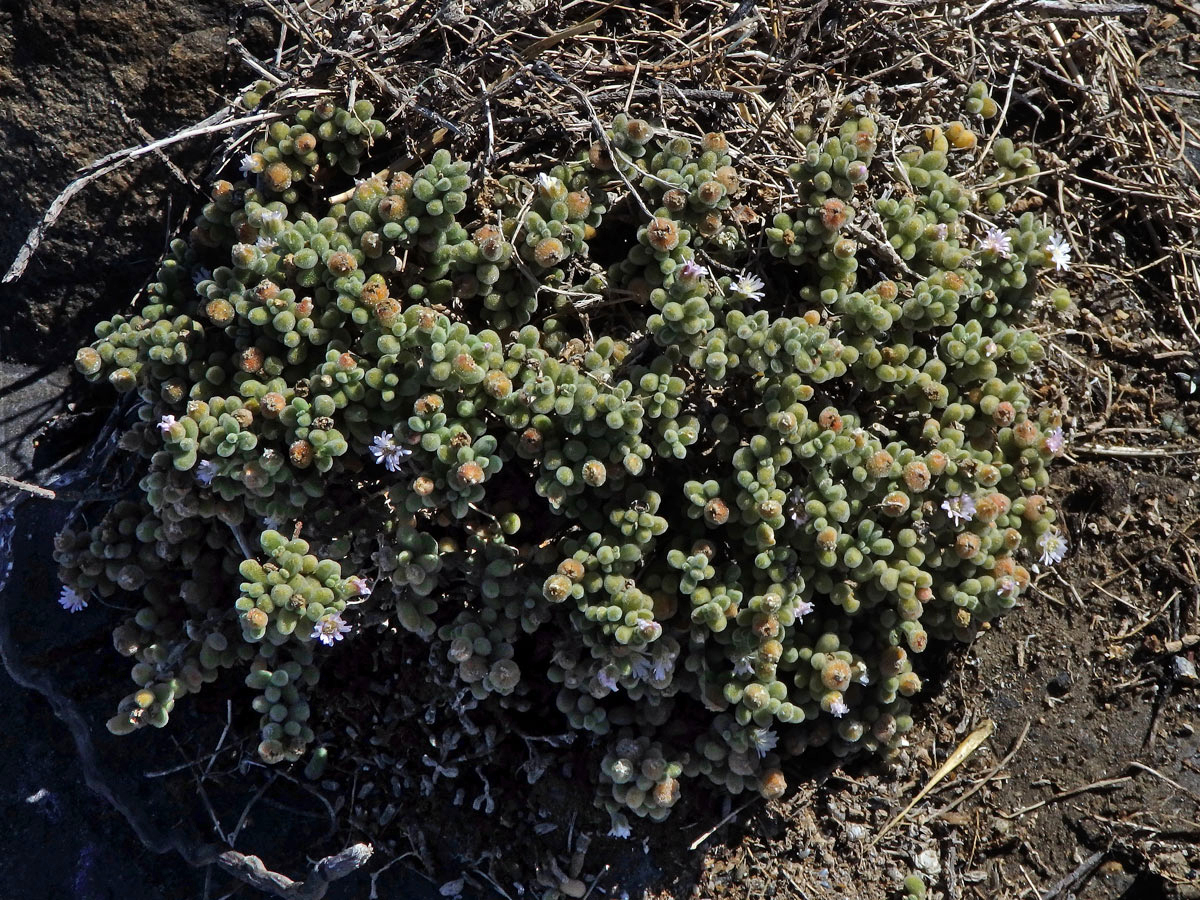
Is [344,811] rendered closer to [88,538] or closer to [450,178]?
[88,538]

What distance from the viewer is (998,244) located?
8.21 feet

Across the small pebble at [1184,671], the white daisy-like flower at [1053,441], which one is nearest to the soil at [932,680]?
the small pebble at [1184,671]

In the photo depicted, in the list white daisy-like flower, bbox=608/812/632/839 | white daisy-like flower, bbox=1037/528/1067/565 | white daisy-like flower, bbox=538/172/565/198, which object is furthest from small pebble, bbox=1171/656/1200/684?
white daisy-like flower, bbox=538/172/565/198

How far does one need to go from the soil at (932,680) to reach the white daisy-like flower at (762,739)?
0.39 metres

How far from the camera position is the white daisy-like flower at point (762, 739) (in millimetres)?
2504

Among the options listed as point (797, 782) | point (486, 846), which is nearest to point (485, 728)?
point (486, 846)

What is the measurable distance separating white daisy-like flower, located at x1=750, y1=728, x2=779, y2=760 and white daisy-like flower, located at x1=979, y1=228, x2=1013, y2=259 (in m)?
1.36

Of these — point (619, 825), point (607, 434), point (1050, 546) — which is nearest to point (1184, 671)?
point (1050, 546)

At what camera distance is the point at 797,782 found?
284 centimetres

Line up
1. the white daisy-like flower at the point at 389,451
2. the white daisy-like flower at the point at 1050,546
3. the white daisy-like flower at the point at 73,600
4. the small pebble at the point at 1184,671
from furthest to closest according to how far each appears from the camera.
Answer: the small pebble at the point at 1184,671 < the white daisy-like flower at the point at 73,600 < the white daisy-like flower at the point at 1050,546 < the white daisy-like flower at the point at 389,451

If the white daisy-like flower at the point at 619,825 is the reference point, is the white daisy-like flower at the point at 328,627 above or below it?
above

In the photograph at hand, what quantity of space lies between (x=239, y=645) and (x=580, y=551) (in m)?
0.98

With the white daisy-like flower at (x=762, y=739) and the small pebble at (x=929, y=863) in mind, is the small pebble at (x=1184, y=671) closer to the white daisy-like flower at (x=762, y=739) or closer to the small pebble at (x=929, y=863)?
the small pebble at (x=929, y=863)

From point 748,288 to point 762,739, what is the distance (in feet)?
3.76
